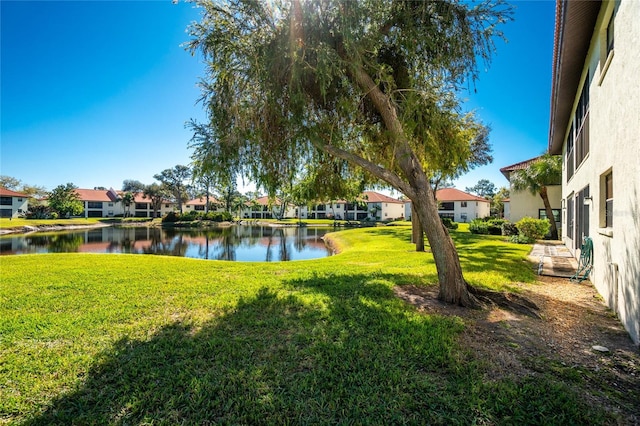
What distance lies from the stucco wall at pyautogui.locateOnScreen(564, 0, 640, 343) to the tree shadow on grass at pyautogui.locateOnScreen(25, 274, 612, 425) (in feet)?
8.98

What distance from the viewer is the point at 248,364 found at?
3.76 metres

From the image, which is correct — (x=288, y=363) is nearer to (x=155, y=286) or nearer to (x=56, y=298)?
(x=155, y=286)

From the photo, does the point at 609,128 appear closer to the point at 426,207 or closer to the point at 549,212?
Result: the point at 426,207

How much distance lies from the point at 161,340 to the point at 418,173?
5459mm

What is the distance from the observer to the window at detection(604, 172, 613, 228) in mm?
6293

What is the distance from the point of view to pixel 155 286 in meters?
7.71

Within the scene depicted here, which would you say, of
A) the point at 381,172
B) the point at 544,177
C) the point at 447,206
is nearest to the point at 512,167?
the point at 544,177

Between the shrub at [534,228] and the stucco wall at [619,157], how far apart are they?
43.4 feet

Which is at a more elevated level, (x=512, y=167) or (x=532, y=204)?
(x=512, y=167)

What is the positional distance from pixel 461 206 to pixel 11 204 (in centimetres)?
8508

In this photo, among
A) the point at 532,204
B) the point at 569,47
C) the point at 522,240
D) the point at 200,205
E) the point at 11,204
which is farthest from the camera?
the point at 200,205

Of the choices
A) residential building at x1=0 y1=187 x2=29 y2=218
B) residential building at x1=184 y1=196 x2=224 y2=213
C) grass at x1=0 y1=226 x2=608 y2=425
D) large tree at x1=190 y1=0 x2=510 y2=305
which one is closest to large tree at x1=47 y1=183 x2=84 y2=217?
residential building at x1=0 y1=187 x2=29 y2=218

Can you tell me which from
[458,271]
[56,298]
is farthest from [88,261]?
[458,271]

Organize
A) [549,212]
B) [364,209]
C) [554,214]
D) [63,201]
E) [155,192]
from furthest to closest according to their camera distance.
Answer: [364,209], [155,192], [63,201], [554,214], [549,212]
